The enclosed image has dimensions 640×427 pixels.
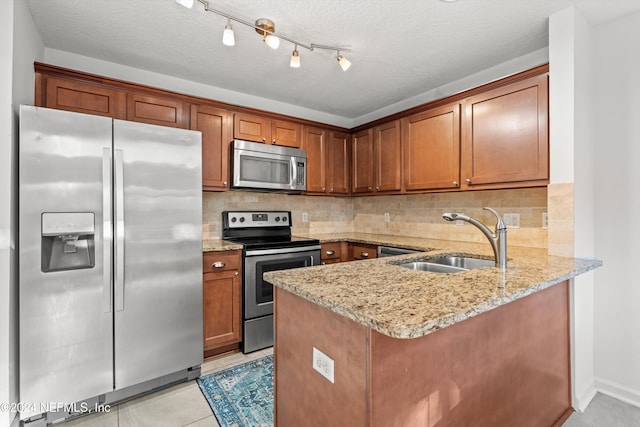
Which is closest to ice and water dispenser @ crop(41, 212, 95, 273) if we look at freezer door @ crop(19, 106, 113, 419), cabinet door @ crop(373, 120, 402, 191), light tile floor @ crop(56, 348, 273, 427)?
freezer door @ crop(19, 106, 113, 419)

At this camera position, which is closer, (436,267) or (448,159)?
(436,267)

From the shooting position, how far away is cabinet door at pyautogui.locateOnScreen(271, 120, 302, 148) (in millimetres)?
3207

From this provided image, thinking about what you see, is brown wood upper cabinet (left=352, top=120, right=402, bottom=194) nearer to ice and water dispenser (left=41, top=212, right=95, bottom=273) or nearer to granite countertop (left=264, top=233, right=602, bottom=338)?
granite countertop (left=264, top=233, right=602, bottom=338)

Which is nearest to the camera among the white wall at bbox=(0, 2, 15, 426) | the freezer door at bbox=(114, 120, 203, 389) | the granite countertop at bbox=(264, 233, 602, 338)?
the granite countertop at bbox=(264, 233, 602, 338)

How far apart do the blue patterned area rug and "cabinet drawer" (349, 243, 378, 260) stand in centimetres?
134

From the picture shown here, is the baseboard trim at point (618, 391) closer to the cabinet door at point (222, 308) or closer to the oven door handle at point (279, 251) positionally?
the oven door handle at point (279, 251)

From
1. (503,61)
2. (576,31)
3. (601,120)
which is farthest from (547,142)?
(503,61)

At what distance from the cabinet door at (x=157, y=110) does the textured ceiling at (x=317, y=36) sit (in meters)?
0.33

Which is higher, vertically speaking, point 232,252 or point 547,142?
point 547,142

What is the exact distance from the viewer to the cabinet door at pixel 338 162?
12.0 feet

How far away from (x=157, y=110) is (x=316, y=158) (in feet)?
5.34

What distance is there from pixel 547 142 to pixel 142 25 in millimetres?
2829

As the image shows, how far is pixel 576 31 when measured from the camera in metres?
1.92

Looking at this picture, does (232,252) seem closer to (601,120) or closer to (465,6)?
(465,6)
